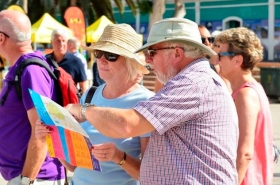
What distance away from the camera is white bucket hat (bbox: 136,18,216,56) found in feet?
8.04

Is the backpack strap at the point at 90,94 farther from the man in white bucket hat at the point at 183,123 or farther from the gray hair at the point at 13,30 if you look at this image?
the man in white bucket hat at the point at 183,123

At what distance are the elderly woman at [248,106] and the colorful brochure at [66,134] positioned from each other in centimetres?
84

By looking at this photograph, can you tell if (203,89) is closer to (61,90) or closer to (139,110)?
(139,110)

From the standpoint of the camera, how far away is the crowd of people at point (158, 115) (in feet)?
7.65

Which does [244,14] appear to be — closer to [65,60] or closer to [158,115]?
[65,60]

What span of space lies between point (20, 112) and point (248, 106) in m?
1.23

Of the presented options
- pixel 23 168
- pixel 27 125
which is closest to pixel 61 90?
pixel 27 125

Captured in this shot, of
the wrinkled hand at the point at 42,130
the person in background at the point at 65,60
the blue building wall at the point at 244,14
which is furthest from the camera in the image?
the blue building wall at the point at 244,14

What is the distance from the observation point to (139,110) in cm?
232

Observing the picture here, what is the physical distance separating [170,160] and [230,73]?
1.12m

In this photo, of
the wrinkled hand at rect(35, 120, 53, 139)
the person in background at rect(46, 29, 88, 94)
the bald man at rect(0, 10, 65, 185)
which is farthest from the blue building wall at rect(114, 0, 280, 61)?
the wrinkled hand at rect(35, 120, 53, 139)

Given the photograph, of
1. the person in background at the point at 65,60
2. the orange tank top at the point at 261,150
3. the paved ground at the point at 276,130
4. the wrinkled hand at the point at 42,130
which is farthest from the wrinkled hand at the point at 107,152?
the person in background at the point at 65,60

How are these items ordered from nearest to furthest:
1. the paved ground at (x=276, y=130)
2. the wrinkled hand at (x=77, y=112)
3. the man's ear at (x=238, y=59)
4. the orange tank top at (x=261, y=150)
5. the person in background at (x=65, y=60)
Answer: the wrinkled hand at (x=77, y=112) → the orange tank top at (x=261, y=150) → the man's ear at (x=238, y=59) → the paved ground at (x=276, y=130) → the person in background at (x=65, y=60)

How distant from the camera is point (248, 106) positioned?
3.07m
